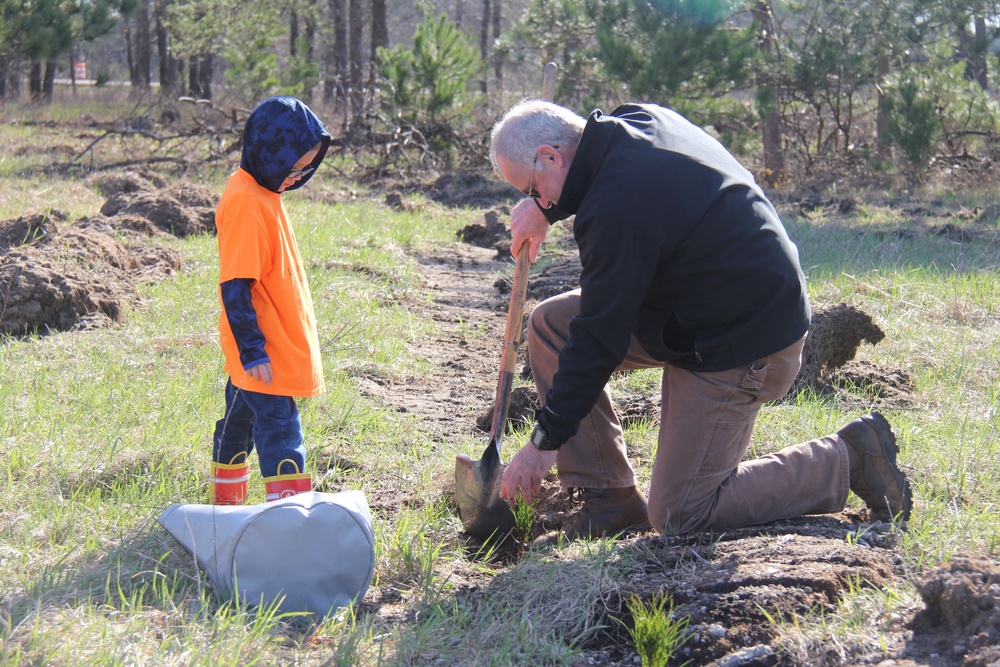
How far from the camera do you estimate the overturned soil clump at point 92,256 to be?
5.23m

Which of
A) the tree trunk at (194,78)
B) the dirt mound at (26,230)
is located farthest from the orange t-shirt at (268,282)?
the tree trunk at (194,78)

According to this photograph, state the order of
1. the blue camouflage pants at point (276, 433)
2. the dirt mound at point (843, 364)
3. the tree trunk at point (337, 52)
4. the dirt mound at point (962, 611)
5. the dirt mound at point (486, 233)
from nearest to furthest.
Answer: the dirt mound at point (962, 611), the blue camouflage pants at point (276, 433), the dirt mound at point (843, 364), the dirt mound at point (486, 233), the tree trunk at point (337, 52)

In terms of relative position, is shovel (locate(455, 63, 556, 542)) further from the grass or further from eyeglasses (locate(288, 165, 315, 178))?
eyeglasses (locate(288, 165, 315, 178))

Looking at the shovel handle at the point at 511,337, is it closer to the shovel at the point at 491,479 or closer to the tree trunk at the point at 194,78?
the shovel at the point at 491,479

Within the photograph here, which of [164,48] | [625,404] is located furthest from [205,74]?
[625,404]

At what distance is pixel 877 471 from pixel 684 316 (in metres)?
0.82

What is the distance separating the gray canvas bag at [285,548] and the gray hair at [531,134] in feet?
3.80

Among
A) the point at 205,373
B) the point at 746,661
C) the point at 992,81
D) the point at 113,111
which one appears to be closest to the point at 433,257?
the point at 205,373

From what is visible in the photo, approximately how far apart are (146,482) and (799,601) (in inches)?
89.9

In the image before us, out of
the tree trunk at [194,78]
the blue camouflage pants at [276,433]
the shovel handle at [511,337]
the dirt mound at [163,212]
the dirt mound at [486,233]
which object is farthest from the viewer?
the tree trunk at [194,78]

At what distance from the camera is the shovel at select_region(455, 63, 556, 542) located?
10.6 ft

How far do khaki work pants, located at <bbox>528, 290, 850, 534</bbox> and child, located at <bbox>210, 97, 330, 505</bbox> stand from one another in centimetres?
117

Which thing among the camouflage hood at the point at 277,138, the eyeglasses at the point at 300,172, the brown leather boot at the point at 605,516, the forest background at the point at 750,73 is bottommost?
the brown leather boot at the point at 605,516

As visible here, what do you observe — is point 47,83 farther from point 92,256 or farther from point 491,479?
point 491,479
